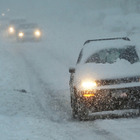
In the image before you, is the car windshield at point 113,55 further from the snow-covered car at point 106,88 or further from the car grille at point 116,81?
the car grille at point 116,81

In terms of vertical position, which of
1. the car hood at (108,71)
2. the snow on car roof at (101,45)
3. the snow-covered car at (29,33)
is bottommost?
the car hood at (108,71)

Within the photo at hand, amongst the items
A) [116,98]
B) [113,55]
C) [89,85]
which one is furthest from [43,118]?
[113,55]

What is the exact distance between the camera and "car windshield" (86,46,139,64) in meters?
10.2

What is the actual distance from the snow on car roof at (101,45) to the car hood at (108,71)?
68 centimetres

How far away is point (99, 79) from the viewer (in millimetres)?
9031

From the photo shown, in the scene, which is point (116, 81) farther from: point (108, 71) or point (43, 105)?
point (43, 105)

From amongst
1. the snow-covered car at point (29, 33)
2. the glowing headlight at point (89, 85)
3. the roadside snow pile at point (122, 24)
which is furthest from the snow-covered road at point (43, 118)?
the roadside snow pile at point (122, 24)

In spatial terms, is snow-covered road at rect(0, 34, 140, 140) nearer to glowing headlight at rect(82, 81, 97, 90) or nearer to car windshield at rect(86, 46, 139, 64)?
glowing headlight at rect(82, 81, 97, 90)

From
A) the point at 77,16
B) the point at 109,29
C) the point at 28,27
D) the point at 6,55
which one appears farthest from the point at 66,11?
the point at 6,55

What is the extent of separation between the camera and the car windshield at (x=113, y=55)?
403 inches

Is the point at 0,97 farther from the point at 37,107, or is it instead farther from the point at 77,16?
the point at 77,16

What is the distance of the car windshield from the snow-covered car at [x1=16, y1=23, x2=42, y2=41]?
2521cm

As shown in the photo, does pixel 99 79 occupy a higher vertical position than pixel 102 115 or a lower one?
higher

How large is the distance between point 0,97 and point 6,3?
105 m
